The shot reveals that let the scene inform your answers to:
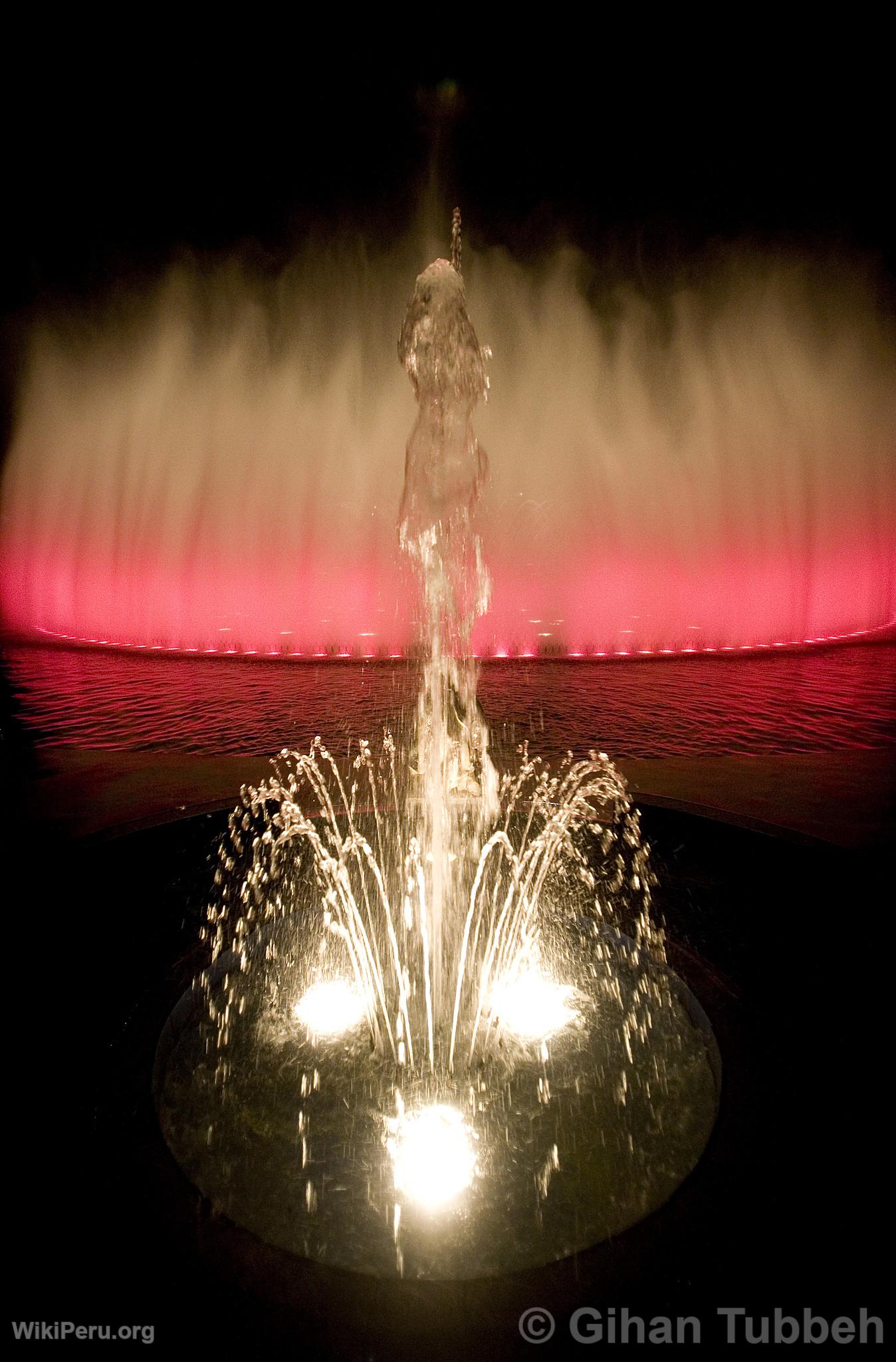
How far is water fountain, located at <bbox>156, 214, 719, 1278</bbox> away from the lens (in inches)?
98.8

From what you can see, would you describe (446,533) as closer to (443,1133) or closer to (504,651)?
(443,1133)

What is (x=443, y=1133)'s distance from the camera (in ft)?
9.37

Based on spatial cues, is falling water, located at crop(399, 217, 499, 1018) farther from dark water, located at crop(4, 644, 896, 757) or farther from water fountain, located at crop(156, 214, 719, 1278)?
dark water, located at crop(4, 644, 896, 757)

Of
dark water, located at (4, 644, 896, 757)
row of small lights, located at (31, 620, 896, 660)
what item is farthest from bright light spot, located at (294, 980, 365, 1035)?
row of small lights, located at (31, 620, 896, 660)

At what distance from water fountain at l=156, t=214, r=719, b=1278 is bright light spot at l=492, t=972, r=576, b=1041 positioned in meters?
0.01

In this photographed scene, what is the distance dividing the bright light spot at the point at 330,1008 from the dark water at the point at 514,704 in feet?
15.3

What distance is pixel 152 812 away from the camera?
19.5 feet

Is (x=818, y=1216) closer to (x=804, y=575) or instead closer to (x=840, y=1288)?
(x=840, y=1288)

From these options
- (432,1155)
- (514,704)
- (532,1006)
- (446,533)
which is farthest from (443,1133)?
(514,704)

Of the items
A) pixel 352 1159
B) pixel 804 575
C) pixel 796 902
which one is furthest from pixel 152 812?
pixel 804 575

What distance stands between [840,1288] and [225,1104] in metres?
2.41

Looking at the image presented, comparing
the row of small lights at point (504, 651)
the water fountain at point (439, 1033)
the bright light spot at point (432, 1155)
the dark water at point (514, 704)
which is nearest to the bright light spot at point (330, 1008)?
the water fountain at point (439, 1033)

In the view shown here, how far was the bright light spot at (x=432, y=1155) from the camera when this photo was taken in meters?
2.59

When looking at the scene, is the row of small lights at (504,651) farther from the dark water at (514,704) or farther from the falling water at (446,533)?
the falling water at (446,533)
